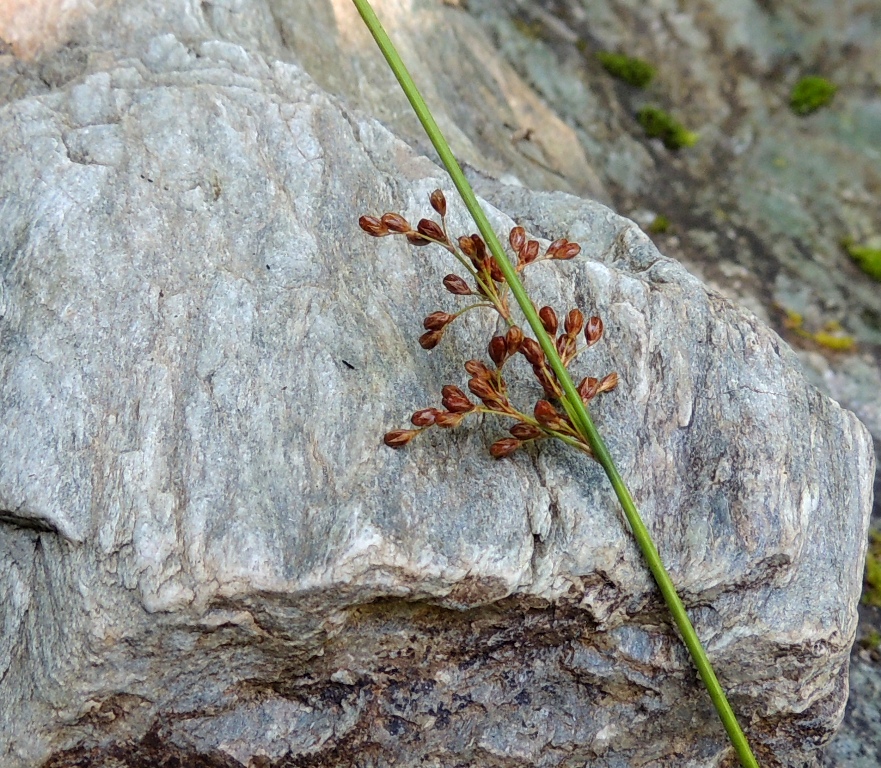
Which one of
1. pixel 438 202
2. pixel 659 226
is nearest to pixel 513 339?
pixel 438 202

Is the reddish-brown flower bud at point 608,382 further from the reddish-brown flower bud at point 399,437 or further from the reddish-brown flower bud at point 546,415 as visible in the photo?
the reddish-brown flower bud at point 399,437

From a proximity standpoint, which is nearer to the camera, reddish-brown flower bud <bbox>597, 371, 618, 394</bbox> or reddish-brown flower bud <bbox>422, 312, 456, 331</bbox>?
reddish-brown flower bud <bbox>422, 312, 456, 331</bbox>

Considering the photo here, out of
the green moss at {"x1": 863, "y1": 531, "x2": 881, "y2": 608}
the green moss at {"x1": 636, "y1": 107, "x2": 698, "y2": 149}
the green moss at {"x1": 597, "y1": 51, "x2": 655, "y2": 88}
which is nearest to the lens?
the green moss at {"x1": 863, "y1": 531, "x2": 881, "y2": 608}

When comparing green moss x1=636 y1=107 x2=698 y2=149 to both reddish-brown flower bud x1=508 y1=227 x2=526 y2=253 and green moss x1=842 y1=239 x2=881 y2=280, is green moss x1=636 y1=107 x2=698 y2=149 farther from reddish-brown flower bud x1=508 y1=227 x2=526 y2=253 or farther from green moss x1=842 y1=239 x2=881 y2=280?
reddish-brown flower bud x1=508 y1=227 x2=526 y2=253

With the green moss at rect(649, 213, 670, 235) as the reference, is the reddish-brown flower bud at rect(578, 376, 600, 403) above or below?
above

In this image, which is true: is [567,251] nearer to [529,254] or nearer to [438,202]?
[529,254]

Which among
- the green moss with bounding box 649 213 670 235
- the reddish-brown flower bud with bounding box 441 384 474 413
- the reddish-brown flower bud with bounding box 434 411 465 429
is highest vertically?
the reddish-brown flower bud with bounding box 441 384 474 413

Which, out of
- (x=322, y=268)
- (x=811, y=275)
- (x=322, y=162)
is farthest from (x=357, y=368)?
(x=811, y=275)

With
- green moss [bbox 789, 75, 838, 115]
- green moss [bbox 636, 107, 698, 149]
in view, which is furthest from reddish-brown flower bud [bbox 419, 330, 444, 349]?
green moss [bbox 789, 75, 838, 115]
